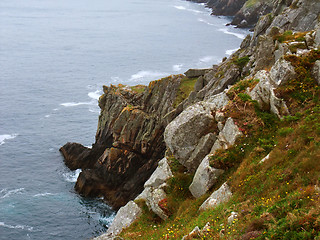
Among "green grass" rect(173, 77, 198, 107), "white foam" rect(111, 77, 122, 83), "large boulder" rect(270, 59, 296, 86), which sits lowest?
"white foam" rect(111, 77, 122, 83)

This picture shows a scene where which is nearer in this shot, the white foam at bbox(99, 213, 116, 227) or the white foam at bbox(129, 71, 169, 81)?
the white foam at bbox(99, 213, 116, 227)

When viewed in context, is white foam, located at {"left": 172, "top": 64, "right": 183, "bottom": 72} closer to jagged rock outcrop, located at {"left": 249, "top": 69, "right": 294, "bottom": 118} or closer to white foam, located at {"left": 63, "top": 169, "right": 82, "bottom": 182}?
white foam, located at {"left": 63, "top": 169, "right": 82, "bottom": 182}

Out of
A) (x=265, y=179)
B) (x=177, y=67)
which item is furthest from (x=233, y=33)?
(x=265, y=179)

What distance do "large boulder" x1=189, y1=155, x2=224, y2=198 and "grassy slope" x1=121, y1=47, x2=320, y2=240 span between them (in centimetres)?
49

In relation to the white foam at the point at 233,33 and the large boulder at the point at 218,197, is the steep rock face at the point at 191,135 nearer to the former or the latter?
the large boulder at the point at 218,197

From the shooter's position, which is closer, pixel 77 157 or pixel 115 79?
pixel 77 157

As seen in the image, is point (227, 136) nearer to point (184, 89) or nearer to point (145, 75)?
point (184, 89)

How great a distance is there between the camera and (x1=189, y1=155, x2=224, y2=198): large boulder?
81.4 ft

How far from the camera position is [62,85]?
102m

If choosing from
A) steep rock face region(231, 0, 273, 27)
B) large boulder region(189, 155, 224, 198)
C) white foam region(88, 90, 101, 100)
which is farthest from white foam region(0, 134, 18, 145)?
steep rock face region(231, 0, 273, 27)

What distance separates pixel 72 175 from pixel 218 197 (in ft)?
148

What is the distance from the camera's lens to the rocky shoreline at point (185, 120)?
89.1ft

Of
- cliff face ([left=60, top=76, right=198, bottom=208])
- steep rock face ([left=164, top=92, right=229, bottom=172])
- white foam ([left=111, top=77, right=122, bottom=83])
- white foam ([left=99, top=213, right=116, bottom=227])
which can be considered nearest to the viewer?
steep rock face ([left=164, top=92, right=229, bottom=172])

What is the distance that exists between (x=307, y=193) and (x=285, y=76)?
44.2ft
